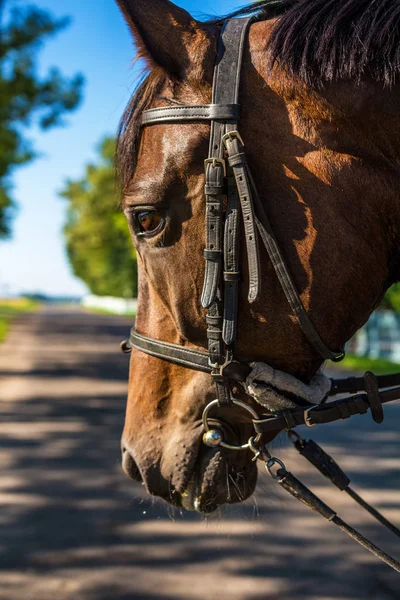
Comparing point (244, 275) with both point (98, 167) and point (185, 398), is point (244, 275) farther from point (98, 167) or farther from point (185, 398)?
point (98, 167)

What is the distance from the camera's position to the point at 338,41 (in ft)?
5.68

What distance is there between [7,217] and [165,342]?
27110 mm

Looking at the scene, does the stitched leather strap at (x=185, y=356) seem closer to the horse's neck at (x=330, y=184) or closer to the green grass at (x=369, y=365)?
the horse's neck at (x=330, y=184)

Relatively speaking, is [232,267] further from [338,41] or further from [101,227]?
[101,227]

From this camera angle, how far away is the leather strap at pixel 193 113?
5.75 feet

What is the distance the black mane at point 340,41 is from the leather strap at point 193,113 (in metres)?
0.19

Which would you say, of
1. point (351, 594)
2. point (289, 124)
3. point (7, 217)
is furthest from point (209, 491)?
point (7, 217)

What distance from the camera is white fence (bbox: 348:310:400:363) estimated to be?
1555cm

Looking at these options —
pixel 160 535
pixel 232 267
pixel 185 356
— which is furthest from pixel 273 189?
pixel 160 535

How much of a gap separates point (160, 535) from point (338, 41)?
393 cm

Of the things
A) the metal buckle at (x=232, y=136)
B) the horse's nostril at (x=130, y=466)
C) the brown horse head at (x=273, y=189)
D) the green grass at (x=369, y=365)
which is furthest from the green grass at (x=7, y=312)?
the metal buckle at (x=232, y=136)

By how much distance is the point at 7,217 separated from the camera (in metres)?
27.6

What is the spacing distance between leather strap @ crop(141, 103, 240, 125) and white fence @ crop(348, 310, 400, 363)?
47.2ft

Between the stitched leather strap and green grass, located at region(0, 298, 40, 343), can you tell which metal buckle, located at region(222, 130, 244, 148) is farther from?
green grass, located at region(0, 298, 40, 343)
